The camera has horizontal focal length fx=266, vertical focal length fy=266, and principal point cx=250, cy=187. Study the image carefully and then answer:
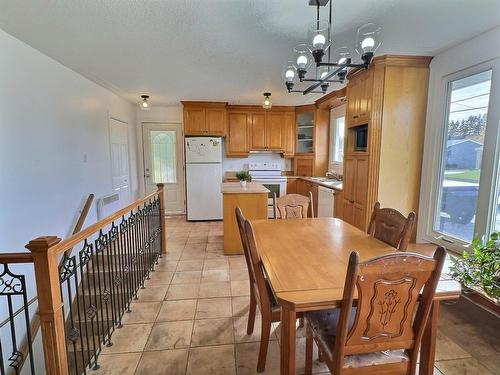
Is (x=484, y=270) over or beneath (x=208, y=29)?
beneath

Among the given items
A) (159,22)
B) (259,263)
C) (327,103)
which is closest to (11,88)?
(159,22)

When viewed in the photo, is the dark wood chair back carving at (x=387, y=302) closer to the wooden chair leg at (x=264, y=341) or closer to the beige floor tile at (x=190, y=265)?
the wooden chair leg at (x=264, y=341)

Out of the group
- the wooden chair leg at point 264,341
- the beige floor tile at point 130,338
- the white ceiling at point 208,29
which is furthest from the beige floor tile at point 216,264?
the white ceiling at point 208,29

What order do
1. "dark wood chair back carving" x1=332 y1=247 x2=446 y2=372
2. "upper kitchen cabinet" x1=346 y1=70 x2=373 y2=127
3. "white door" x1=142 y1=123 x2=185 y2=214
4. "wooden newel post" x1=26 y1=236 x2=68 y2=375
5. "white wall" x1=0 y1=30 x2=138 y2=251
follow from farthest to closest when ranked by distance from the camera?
"white door" x1=142 y1=123 x2=185 y2=214 → "upper kitchen cabinet" x1=346 y1=70 x2=373 y2=127 → "white wall" x1=0 y1=30 x2=138 y2=251 → "wooden newel post" x1=26 y1=236 x2=68 y2=375 → "dark wood chair back carving" x1=332 y1=247 x2=446 y2=372

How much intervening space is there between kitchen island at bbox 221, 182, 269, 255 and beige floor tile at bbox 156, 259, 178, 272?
0.69 meters

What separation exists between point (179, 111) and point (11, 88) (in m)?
3.45

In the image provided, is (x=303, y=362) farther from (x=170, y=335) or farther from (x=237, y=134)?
(x=237, y=134)

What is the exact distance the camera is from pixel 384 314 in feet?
3.65

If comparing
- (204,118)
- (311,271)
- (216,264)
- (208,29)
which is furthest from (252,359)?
(204,118)

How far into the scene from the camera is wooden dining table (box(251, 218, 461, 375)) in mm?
1173

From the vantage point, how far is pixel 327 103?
4.99 m

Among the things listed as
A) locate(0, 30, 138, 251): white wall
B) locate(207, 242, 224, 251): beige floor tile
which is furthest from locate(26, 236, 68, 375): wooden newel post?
locate(207, 242, 224, 251): beige floor tile

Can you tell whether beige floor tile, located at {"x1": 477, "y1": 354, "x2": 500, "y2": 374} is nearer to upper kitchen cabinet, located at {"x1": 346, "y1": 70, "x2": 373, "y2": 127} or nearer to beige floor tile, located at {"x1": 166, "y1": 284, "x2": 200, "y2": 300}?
beige floor tile, located at {"x1": 166, "y1": 284, "x2": 200, "y2": 300}

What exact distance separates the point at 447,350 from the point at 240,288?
1.68m
